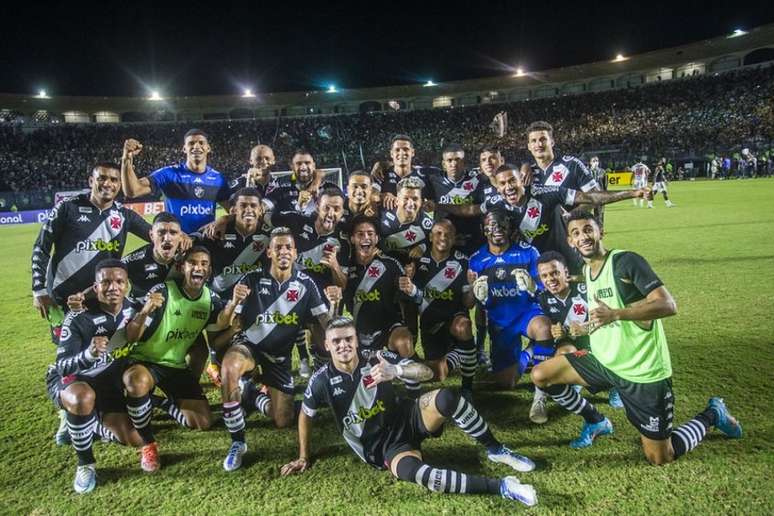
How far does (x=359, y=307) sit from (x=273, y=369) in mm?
1146

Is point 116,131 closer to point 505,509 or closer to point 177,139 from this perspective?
point 177,139

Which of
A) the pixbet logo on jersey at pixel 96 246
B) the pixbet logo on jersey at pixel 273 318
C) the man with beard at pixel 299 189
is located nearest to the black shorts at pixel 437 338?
the pixbet logo on jersey at pixel 273 318

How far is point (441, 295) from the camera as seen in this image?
5508 mm

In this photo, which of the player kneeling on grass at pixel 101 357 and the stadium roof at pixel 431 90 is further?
the stadium roof at pixel 431 90

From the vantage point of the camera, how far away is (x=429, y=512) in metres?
3.18

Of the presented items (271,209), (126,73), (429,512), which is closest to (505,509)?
(429,512)

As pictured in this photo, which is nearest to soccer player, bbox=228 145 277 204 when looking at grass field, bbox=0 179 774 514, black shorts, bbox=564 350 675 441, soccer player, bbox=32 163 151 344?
soccer player, bbox=32 163 151 344

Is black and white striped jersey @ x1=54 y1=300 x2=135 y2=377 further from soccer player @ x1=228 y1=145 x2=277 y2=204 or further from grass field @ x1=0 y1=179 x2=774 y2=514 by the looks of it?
soccer player @ x1=228 y1=145 x2=277 y2=204

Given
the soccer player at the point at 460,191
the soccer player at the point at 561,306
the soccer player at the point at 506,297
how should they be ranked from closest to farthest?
1. the soccer player at the point at 561,306
2. the soccer player at the point at 506,297
3. the soccer player at the point at 460,191

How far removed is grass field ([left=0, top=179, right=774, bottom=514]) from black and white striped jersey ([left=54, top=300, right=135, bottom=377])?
0.76 metres

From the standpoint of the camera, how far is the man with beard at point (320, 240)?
17.7 feet

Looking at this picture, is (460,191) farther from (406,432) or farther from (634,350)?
(406,432)

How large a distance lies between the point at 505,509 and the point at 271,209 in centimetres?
417

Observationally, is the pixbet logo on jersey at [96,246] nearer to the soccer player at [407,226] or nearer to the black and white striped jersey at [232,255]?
the black and white striped jersey at [232,255]
